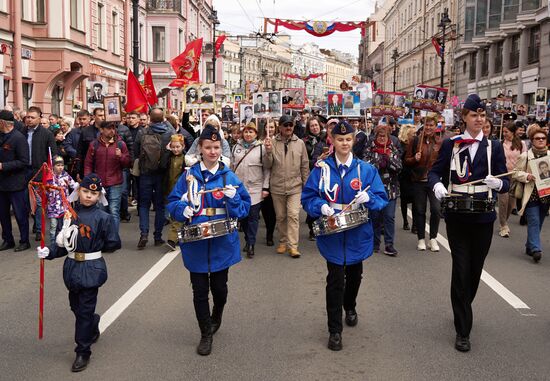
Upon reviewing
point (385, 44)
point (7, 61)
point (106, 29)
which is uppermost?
point (385, 44)

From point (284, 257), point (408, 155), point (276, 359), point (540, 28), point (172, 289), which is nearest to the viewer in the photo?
point (276, 359)

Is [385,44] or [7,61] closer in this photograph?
[7,61]

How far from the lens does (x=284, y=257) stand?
29.9 ft

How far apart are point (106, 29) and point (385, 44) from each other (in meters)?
69.6

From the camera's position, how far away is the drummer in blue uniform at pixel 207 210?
17.2ft

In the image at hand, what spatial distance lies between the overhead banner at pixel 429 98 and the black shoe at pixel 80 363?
14888 mm

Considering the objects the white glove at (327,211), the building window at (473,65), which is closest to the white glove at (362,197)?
the white glove at (327,211)

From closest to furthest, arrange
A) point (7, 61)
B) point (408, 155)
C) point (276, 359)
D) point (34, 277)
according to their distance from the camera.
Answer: point (276, 359) → point (34, 277) → point (408, 155) → point (7, 61)

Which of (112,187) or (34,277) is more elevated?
(112,187)

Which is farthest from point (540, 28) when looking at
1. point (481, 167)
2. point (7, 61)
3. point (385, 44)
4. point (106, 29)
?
point (385, 44)

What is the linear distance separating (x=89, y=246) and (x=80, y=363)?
87 cm

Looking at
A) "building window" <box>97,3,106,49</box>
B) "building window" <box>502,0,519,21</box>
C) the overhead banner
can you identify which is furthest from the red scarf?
"building window" <box>502,0,519,21</box>

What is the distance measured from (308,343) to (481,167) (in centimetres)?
205

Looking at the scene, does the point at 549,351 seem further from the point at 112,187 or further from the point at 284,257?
the point at 112,187
